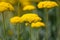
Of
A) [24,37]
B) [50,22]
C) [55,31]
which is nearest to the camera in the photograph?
[24,37]

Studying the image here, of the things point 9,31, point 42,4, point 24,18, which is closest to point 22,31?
point 9,31

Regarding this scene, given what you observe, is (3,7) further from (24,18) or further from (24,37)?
(24,37)

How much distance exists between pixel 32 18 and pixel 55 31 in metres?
1.23

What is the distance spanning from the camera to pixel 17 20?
189 centimetres

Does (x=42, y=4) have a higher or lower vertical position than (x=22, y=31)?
higher

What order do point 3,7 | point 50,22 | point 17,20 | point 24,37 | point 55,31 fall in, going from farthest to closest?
point 50,22, point 55,31, point 24,37, point 17,20, point 3,7

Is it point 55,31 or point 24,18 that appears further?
point 55,31

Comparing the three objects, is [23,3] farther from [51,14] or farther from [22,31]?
[22,31]

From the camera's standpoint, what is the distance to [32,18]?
5.69ft

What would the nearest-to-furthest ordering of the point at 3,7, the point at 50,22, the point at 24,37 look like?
the point at 3,7 → the point at 24,37 → the point at 50,22

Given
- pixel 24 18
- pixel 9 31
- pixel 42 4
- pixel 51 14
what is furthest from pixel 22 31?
pixel 51 14

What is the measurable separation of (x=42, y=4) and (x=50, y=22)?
47.1 inches

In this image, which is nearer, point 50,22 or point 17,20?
point 17,20

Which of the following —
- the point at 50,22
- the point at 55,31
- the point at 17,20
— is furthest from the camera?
the point at 50,22
